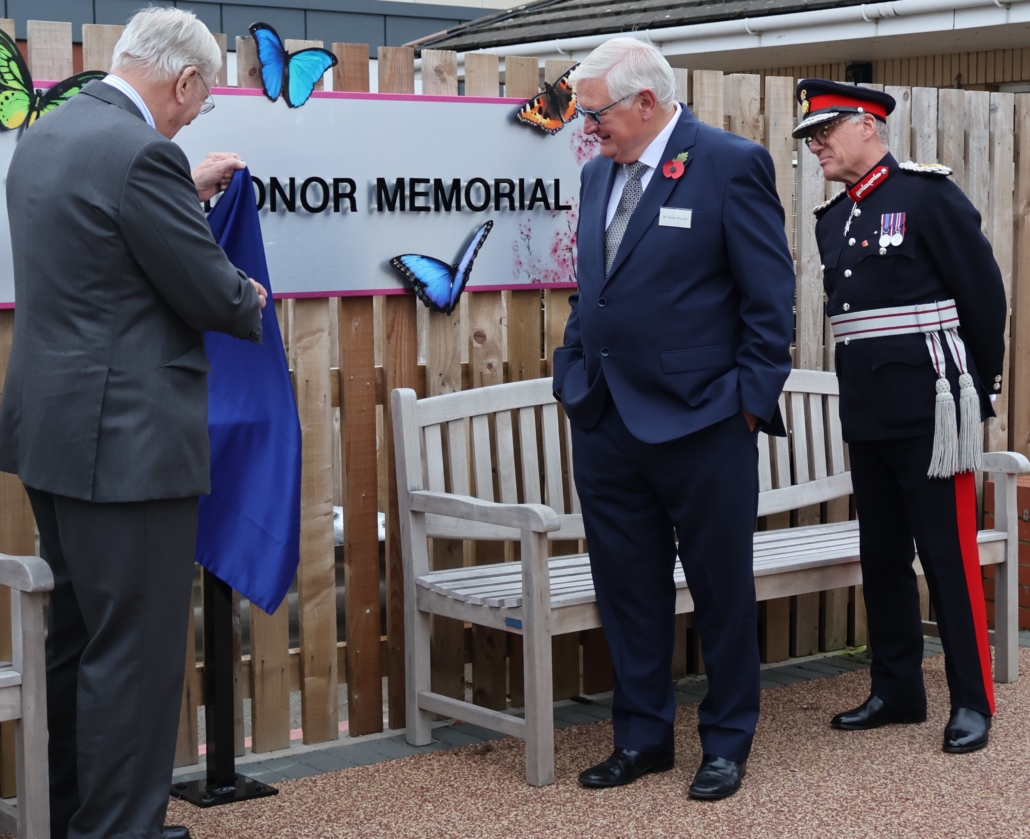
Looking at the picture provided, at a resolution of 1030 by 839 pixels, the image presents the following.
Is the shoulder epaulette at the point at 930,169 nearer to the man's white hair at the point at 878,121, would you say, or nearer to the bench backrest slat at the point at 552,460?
the man's white hair at the point at 878,121

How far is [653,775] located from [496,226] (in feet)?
6.02

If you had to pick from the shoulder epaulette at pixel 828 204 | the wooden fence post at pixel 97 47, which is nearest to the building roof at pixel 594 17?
the shoulder epaulette at pixel 828 204

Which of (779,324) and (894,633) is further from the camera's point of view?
(894,633)

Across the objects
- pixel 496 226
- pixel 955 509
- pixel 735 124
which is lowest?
pixel 955 509

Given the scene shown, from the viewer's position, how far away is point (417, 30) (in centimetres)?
1170

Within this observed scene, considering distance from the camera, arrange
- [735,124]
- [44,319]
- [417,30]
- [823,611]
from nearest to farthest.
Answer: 1. [44,319]
2. [735,124]
3. [823,611]
4. [417,30]

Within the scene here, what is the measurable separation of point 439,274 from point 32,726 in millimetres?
2025

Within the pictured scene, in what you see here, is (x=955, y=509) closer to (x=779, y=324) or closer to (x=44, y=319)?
(x=779, y=324)

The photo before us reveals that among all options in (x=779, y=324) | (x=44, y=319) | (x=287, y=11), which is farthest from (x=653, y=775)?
(x=287, y=11)

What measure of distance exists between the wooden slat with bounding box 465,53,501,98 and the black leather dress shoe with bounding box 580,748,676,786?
2.13 meters

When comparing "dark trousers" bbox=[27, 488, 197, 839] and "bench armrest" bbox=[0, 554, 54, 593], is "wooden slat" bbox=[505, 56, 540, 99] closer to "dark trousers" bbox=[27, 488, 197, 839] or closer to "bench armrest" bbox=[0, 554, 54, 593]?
"dark trousers" bbox=[27, 488, 197, 839]

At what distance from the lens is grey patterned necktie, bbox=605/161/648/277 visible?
3.88 meters

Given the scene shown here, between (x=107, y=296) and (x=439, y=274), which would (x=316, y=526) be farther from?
(x=107, y=296)

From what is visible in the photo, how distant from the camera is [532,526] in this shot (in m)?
3.91
